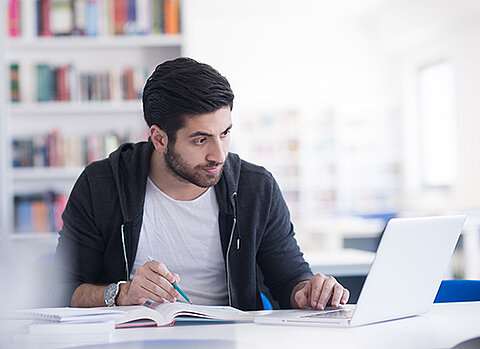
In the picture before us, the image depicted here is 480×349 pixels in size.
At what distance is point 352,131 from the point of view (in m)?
8.53

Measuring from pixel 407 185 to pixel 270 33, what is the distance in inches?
103

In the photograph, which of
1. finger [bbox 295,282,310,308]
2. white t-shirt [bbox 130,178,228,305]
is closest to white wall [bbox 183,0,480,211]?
white t-shirt [bbox 130,178,228,305]

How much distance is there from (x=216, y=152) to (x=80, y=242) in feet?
1.39

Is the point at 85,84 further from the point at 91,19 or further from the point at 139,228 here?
the point at 139,228

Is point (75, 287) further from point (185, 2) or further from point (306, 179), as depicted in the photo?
point (306, 179)

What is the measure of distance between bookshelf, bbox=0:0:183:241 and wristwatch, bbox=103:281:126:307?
233 centimetres

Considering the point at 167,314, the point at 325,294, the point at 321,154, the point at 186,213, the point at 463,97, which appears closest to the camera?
the point at 167,314

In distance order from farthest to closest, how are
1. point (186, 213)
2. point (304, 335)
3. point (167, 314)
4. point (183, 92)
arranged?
point (186, 213)
point (183, 92)
point (167, 314)
point (304, 335)

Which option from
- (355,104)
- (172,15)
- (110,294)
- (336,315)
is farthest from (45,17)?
(355,104)

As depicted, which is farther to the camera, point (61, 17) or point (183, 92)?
point (61, 17)

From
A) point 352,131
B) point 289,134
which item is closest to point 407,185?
point 352,131

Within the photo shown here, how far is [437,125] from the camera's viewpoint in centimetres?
817

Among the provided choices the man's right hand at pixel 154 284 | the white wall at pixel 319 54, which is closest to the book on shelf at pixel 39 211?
the man's right hand at pixel 154 284

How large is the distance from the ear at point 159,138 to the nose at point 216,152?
15cm
